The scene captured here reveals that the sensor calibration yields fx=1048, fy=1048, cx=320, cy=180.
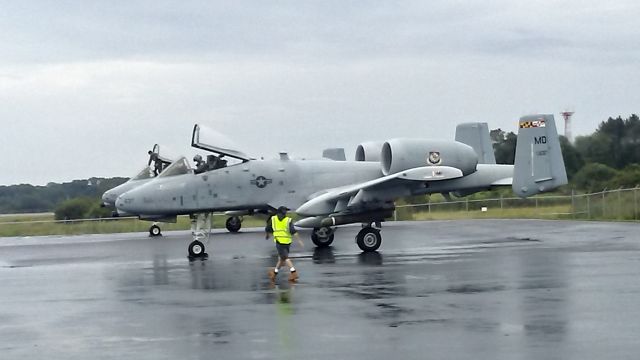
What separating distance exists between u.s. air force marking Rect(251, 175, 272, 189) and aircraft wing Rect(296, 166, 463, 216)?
3.46 metres

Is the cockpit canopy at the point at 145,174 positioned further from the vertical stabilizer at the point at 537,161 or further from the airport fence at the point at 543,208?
the vertical stabilizer at the point at 537,161

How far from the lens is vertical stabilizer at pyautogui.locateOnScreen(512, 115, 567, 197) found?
26.9 meters

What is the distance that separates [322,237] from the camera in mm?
26391

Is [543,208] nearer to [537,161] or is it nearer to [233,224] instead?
[233,224]

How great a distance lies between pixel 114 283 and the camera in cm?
1802

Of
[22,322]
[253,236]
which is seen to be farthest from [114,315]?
[253,236]

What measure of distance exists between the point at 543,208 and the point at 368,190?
2462 centimetres

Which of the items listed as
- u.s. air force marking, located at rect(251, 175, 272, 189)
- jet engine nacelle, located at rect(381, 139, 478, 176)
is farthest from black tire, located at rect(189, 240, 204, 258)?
jet engine nacelle, located at rect(381, 139, 478, 176)

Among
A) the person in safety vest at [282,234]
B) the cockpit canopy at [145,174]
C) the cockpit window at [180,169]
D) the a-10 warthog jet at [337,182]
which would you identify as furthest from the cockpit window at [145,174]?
the person in safety vest at [282,234]

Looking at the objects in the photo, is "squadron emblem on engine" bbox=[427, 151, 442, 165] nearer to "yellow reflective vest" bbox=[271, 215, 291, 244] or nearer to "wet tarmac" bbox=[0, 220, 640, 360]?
"wet tarmac" bbox=[0, 220, 640, 360]

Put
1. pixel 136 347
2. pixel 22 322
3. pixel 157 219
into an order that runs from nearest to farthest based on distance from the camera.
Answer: pixel 136 347 → pixel 22 322 → pixel 157 219

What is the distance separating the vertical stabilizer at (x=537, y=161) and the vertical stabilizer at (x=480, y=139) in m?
10.5

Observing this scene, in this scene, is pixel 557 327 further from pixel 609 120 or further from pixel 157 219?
pixel 609 120

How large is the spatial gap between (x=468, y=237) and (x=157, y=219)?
8.71 m
